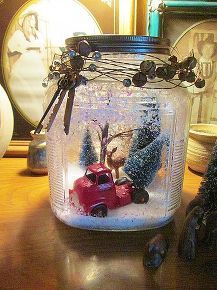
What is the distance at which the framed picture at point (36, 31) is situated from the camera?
66 centimetres

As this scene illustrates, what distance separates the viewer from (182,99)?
1.47 feet

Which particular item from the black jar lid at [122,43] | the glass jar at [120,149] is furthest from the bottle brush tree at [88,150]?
the black jar lid at [122,43]

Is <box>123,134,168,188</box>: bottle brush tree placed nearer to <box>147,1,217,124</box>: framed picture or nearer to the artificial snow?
the artificial snow

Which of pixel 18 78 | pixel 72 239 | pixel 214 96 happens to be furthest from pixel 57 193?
pixel 214 96

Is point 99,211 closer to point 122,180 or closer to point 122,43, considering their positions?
point 122,180

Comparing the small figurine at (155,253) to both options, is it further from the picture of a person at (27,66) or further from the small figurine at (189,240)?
the picture of a person at (27,66)

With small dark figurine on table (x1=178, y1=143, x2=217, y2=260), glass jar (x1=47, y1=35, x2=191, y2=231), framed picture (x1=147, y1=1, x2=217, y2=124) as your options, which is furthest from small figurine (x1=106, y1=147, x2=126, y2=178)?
framed picture (x1=147, y1=1, x2=217, y2=124)

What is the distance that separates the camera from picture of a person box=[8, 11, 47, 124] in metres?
0.67

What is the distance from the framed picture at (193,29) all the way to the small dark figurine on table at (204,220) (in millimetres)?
342

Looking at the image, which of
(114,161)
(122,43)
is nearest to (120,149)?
(114,161)

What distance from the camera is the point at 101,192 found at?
42 centimetres

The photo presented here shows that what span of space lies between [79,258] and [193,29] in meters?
0.54

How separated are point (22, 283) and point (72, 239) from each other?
0.32 ft

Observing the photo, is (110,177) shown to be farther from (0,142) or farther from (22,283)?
(0,142)
